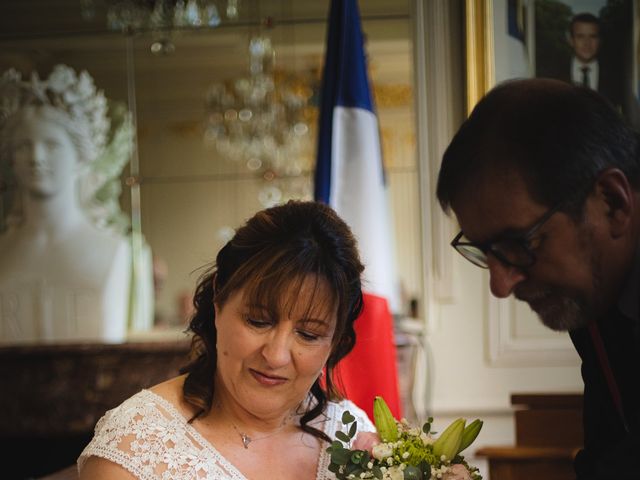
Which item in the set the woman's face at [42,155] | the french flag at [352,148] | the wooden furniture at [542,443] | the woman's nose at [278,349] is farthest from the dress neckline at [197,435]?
the woman's face at [42,155]

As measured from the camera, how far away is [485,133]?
139 cm

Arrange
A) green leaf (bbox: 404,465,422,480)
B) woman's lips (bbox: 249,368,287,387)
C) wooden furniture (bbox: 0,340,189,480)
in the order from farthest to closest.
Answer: wooden furniture (bbox: 0,340,189,480)
woman's lips (bbox: 249,368,287,387)
green leaf (bbox: 404,465,422,480)

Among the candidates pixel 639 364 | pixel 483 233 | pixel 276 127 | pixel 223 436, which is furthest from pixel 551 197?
pixel 276 127

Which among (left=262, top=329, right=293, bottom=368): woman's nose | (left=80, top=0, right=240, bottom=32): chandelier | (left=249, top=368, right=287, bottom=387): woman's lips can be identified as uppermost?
(left=80, top=0, right=240, bottom=32): chandelier

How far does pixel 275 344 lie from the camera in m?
1.89

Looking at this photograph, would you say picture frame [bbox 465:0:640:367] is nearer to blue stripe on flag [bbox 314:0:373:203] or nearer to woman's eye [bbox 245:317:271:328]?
blue stripe on flag [bbox 314:0:373:203]

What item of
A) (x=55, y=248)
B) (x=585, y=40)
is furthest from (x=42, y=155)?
(x=585, y=40)

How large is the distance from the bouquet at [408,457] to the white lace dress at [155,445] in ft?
1.04

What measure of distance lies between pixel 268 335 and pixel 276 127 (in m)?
5.78

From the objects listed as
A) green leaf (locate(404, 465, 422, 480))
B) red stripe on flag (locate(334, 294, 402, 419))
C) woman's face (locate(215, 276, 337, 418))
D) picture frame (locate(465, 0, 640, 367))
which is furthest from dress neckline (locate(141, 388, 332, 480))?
picture frame (locate(465, 0, 640, 367))

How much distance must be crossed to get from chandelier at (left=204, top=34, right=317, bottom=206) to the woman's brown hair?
481 cm

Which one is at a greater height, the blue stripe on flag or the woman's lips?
the blue stripe on flag

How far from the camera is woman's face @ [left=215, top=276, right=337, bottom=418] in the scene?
1903 mm

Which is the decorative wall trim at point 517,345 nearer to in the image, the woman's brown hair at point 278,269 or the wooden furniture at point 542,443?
the wooden furniture at point 542,443
